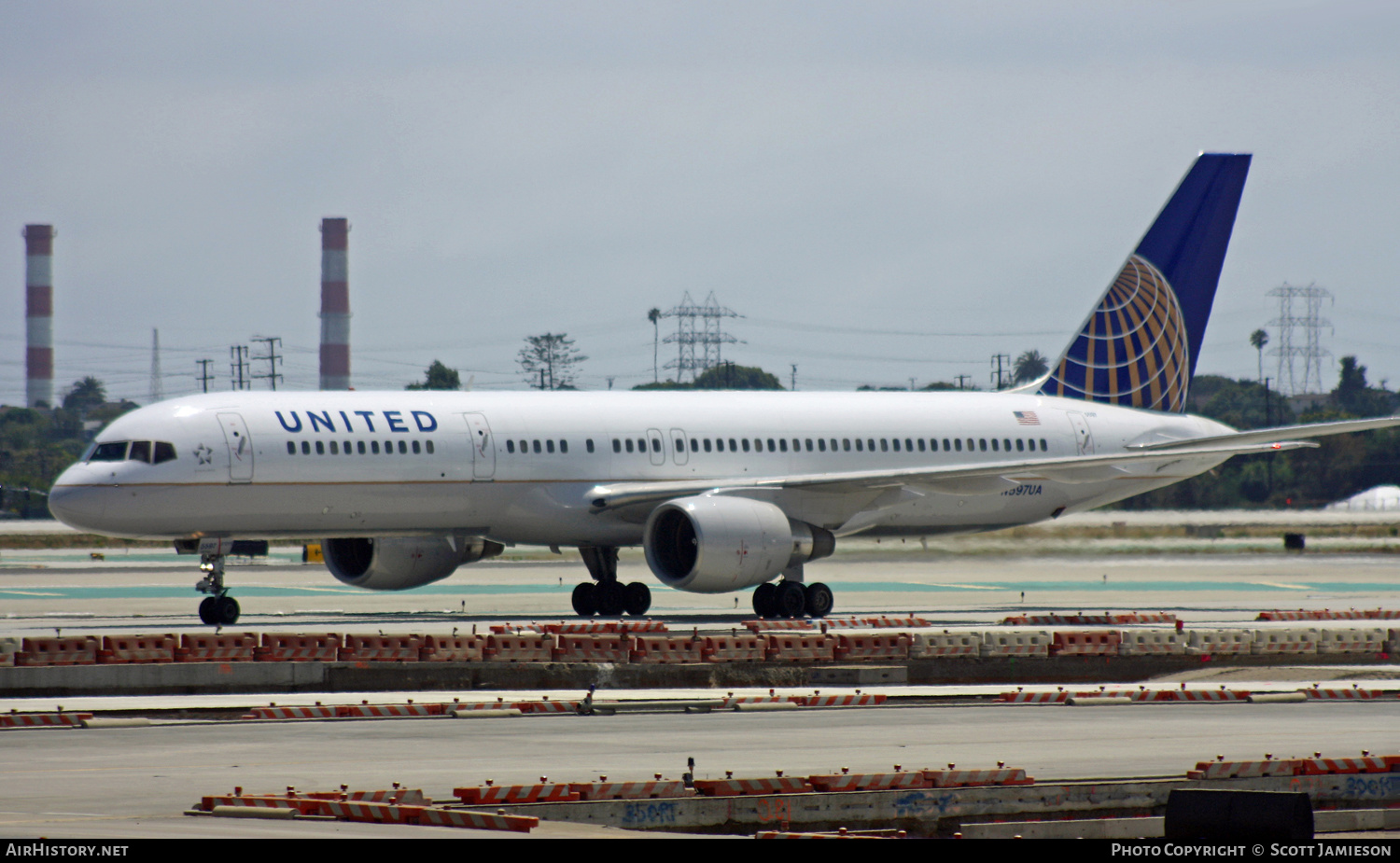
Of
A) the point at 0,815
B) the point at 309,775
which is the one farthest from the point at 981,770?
the point at 0,815

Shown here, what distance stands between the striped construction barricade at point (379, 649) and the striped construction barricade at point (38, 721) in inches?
173

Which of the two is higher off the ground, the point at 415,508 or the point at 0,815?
the point at 415,508

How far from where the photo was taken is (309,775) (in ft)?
43.9

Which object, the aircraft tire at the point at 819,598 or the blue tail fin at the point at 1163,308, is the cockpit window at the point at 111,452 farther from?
the blue tail fin at the point at 1163,308

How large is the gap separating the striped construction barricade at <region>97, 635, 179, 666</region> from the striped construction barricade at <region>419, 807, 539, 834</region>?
34.5ft

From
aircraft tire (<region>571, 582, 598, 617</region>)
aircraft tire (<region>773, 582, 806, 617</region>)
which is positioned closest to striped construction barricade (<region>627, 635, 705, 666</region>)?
aircraft tire (<region>773, 582, 806, 617</region>)

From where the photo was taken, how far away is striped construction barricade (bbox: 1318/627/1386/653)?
23734 millimetres

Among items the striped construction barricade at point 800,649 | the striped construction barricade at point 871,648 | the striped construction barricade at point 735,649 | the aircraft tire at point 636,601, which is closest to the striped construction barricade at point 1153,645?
the striped construction barricade at point 871,648

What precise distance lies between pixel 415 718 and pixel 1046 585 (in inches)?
1097

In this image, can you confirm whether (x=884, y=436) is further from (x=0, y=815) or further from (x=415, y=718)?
(x=0, y=815)

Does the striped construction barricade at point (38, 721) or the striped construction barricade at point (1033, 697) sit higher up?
the striped construction barricade at point (38, 721)

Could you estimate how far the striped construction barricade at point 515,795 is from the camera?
38.7ft

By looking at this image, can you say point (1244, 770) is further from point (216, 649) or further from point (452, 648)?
point (216, 649)

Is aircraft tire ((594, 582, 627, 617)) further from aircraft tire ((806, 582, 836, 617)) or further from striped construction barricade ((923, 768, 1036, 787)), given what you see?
striped construction barricade ((923, 768, 1036, 787))
